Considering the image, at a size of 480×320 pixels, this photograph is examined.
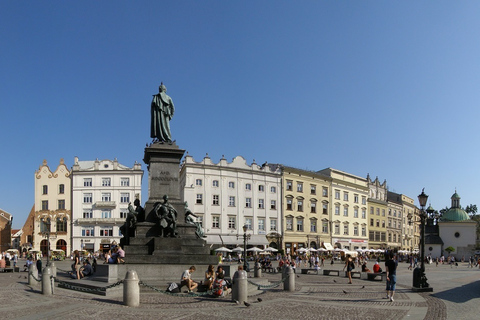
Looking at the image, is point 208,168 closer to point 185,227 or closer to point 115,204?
point 115,204

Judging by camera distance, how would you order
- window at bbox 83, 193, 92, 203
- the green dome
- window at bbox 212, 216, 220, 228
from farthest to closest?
1. the green dome
2. window at bbox 83, 193, 92, 203
3. window at bbox 212, 216, 220, 228

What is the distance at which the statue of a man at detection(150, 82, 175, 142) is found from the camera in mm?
23516

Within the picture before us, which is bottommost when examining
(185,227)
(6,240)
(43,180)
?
(6,240)

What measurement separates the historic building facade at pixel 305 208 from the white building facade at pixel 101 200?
22.4 meters

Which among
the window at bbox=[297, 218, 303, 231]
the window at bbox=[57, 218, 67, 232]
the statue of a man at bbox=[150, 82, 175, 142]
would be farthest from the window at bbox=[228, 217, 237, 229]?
the statue of a man at bbox=[150, 82, 175, 142]

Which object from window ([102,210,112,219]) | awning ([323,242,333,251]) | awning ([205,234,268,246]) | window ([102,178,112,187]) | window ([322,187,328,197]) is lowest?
awning ([323,242,333,251])

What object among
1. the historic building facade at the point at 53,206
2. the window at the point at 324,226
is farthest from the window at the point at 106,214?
the window at the point at 324,226

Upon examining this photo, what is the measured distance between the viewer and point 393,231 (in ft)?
304

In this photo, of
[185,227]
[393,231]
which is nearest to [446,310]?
[185,227]

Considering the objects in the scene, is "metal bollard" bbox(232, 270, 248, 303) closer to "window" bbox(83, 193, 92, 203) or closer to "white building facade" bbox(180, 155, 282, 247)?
"white building facade" bbox(180, 155, 282, 247)

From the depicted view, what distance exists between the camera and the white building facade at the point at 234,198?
206ft

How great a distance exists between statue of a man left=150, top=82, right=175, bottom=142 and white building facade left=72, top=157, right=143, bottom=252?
154ft

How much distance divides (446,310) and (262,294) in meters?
6.28

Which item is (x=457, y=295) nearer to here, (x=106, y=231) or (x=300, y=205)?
(x=300, y=205)
